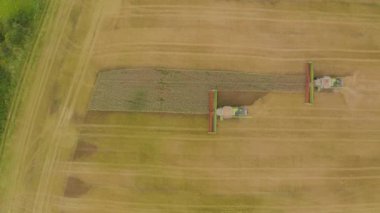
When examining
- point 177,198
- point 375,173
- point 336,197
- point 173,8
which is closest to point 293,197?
point 336,197

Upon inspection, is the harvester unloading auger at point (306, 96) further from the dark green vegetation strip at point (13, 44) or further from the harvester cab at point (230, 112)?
the dark green vegetation strip at point (13, 44)

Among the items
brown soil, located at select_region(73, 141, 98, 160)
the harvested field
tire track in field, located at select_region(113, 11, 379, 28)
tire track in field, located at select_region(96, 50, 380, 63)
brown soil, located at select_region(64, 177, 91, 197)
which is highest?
tire track in field, located at select_region(113, 11, 379, 28)

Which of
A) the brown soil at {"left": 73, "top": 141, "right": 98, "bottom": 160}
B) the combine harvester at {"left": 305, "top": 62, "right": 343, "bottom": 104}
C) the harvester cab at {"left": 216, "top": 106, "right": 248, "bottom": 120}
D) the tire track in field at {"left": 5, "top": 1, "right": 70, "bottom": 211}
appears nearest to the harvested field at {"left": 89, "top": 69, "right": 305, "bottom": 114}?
the harvester cab at {"left": 216, "top": 106, "right": 248, "bottom": 120}

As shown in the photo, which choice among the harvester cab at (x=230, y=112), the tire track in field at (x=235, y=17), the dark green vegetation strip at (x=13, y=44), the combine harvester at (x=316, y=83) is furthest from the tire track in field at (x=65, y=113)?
the combine harvester at (x=316, y=83)

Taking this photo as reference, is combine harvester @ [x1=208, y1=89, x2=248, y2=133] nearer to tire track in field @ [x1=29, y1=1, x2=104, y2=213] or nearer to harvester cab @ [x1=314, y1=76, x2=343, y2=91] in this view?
harvester cab @ [x1=314, y1=76, x2=343, y2=91]

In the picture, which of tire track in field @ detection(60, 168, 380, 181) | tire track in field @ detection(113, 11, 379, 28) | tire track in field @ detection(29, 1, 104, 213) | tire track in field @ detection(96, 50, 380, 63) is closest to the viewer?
tire track in field @ detection(29, 1, 104, 213)

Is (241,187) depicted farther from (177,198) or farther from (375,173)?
(375,173)

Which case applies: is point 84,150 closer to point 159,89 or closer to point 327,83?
point 159,89
